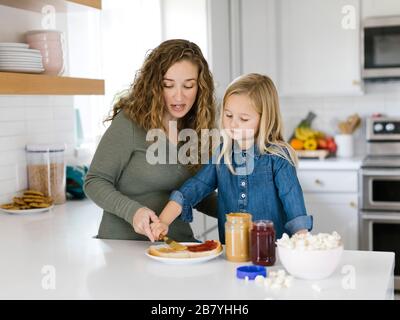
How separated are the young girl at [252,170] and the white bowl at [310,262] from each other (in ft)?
1.20

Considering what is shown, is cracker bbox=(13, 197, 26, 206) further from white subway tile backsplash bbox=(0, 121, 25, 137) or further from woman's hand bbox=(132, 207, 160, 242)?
woman's hand bbox=(132, 207, 160, 242)

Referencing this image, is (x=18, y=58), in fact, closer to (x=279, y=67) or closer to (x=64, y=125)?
(x=64, y=125)

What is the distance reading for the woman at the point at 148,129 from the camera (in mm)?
2160

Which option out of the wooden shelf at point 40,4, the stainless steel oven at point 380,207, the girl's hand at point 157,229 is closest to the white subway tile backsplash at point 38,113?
the wooden shelf at point 40,4

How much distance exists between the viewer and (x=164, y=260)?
1814mm

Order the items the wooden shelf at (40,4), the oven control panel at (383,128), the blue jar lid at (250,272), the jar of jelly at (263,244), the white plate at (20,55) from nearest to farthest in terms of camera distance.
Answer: the blue jar lid at (250,272) → the jar of jelly at (263,244) → the white plate at (20,55) → the wooden shelf at (40,4) → the oven control panel at (383,128)

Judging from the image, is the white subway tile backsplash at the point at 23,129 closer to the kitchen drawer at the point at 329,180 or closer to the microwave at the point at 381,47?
the kitchen drawer at the point at 329,180

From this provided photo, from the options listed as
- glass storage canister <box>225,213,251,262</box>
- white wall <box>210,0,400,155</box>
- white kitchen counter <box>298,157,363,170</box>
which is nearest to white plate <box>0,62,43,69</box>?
glass storage canister <box>225,213,251,262</box>

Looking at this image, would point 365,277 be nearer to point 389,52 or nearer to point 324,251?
point 324,251

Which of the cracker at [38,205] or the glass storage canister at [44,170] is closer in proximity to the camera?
the cracker at [38,205]

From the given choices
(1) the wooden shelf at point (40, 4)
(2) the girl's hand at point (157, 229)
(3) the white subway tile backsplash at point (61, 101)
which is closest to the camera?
(2) the girl's hand at point (157, 229)

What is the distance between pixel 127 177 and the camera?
2.22 metres

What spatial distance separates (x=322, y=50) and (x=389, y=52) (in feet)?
1.45
